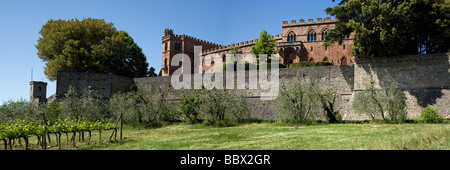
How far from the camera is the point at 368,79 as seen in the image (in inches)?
989

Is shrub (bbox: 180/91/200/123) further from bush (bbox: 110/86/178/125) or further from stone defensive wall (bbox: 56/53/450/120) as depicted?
stone defensive wall (bbox: 56/53/450/120)

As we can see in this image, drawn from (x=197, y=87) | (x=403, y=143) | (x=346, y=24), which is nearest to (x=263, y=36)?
(x=197, y=87)

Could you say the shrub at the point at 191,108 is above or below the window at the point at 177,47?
below

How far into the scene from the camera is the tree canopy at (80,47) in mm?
36500

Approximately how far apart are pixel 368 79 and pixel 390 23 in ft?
15.2

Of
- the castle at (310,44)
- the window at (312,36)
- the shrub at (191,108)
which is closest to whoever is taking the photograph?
the shrub at (191,108)

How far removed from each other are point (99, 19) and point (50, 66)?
328 inches

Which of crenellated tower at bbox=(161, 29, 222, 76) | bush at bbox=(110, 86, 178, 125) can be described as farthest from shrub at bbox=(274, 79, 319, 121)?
crenellated tower at bbox=(161, 29, 222, 76)

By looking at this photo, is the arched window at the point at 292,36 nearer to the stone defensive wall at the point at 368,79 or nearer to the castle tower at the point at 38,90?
the stone defensive wall at the point at 368,79

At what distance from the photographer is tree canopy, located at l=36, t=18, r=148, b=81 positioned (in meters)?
36.5

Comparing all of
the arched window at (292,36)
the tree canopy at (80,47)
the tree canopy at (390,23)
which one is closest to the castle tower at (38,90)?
the tree canopy at (80,47)

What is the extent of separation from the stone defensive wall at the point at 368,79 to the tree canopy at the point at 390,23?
4.04 ft

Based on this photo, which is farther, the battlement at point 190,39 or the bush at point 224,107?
the battlement at point 190,39
